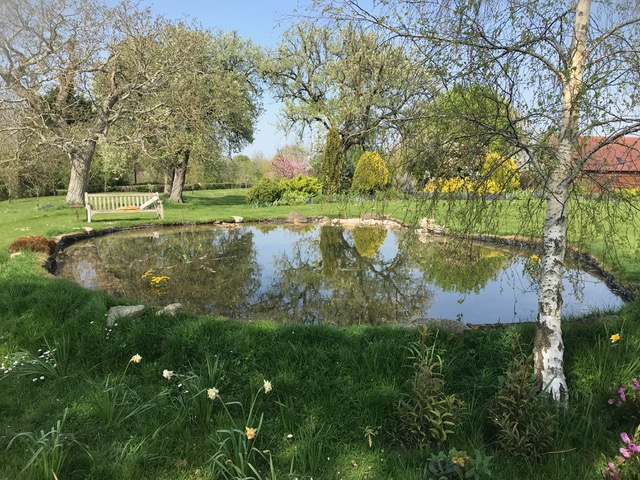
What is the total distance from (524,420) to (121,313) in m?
3.88

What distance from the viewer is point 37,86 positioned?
15.6 m

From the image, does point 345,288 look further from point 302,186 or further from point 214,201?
point 214,201

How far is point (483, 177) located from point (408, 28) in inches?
48.1

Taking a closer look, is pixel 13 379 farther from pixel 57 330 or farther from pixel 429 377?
pixel 429 377

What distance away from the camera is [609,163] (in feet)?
9.21

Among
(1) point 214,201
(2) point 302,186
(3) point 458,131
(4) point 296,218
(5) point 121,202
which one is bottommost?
(4) point 296,218

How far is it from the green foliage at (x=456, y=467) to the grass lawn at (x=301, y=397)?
19mm

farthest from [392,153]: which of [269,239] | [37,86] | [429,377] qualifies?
[37,86]

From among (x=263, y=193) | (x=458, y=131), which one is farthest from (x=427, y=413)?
(x=263, y=193)

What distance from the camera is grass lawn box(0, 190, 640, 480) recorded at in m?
2.53

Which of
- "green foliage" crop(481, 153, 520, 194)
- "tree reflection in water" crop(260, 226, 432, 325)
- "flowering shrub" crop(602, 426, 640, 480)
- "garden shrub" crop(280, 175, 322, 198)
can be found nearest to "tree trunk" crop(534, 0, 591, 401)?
"green foliage" crop(481, 153, 520, 194)

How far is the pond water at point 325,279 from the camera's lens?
234 inches

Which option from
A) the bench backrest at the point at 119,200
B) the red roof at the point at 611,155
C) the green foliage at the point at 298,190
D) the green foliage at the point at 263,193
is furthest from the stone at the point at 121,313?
the green foliage at the point at 298,190

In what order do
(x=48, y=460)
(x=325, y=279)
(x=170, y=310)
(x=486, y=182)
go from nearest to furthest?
(x=48, y=460) → (x=486, y=182) → (x=170, y=310) → (x=325, y=279)
